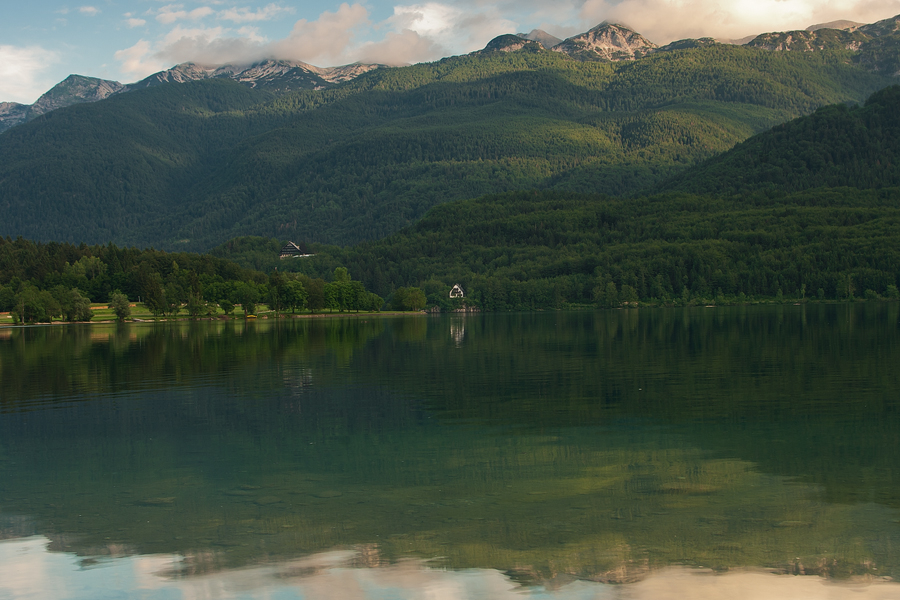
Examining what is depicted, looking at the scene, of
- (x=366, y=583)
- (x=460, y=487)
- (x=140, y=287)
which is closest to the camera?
(x=366, y=583)

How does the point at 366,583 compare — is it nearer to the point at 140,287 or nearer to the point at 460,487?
the point at 460,487

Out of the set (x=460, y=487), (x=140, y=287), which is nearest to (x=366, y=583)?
(x=460, y=487)

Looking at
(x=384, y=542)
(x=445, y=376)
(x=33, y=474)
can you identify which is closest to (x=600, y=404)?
(x=445, y=376)

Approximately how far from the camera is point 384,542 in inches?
699

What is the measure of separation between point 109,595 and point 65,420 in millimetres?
21853

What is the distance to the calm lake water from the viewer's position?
1584 cm

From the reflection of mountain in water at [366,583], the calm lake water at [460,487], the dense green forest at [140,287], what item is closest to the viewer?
the reflection of mountain in water at [366,583]

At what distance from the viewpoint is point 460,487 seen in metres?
22.0

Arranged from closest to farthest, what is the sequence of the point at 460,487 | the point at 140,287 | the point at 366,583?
the point at 366,583 → the point at 460,487 → the point at 140,287

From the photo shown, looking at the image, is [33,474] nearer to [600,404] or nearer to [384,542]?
[384,542]

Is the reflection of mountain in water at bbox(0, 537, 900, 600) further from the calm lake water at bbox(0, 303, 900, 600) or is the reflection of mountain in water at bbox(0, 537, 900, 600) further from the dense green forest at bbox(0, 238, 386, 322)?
the dense green forest at bbox(0, 238, 386, 322)

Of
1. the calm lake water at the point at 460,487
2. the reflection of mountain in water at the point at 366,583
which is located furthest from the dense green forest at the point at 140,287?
the reflection of mountain in water at the point at 366,583

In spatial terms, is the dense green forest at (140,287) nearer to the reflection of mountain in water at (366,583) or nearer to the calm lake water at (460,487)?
the calm lake water at (460,487)

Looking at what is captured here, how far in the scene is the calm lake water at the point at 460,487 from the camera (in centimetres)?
1584
